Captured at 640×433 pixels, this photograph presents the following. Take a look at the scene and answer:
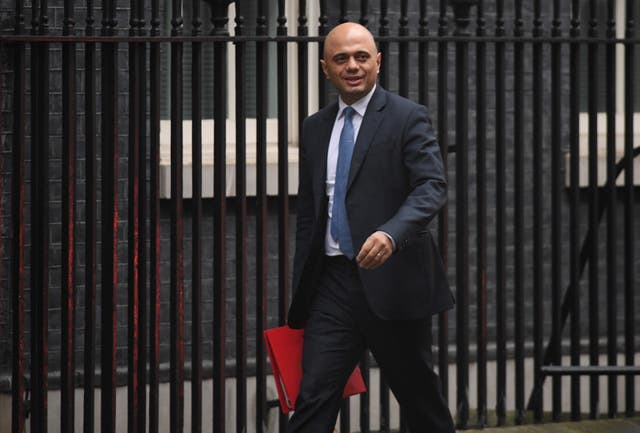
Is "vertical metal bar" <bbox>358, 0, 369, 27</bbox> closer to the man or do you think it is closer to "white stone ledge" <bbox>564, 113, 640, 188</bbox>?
the man

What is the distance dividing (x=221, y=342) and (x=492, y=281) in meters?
2.64

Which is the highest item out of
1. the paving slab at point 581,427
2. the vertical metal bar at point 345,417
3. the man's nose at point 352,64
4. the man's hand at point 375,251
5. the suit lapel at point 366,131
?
the man's nose at point 352,64

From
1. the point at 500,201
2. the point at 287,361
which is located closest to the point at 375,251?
the point at 287,361

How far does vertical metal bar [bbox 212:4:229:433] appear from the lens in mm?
6449

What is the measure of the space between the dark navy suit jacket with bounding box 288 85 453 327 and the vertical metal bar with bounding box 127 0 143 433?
1.30 m

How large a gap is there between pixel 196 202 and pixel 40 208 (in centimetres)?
68

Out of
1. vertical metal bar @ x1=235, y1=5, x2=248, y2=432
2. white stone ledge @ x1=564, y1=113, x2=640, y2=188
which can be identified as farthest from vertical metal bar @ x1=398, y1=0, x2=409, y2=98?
white stone ledge @ x1=564, y1=113, x2=640, y2=188

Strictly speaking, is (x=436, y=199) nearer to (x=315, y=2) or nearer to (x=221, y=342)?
(x=221, y=342)

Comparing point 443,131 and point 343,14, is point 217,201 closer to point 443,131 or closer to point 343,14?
point 343,14

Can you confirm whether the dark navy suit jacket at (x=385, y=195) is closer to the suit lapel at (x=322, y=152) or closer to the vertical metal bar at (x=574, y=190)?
the suit lapel at (x=322, y=152)

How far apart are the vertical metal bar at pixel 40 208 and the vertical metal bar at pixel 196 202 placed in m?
0.64

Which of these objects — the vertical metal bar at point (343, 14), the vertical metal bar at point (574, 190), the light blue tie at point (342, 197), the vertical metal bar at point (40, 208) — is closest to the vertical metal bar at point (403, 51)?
the vertical metal bar at point (343, 14)

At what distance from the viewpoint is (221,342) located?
654 centimetres

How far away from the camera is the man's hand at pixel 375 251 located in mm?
4805
